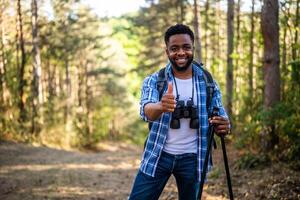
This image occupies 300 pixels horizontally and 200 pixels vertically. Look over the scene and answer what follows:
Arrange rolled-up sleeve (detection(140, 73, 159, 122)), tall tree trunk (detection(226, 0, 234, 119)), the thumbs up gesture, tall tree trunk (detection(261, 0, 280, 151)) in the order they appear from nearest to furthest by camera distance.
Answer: the thumbs up gesture < rolled-up sleeve (detection(140, 73, 159, 122)) < tall tree trunk (detection(261, 0, 280, 151)) < tall tree trunk (detection(226, 0, 234, 119))

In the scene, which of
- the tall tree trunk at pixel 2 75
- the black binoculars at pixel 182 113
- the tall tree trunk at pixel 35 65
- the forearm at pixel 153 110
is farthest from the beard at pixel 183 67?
the tall tree trunk at pixel 35 65

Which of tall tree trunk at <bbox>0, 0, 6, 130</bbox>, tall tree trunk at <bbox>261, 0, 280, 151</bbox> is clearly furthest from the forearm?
tall tree trunk at <bbox>0, 0, 6, 130</bbox>

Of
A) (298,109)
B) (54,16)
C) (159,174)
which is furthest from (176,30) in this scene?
(54,16)

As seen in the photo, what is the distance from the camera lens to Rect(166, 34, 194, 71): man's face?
11.2 feet

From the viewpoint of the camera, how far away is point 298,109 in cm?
803

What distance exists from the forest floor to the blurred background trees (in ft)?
3.32

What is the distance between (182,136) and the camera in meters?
3.45

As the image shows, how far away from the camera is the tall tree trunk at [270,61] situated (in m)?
→ 8.82

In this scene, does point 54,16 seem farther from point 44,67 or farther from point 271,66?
point 271,66

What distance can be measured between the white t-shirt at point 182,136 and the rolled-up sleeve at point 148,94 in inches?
7.4

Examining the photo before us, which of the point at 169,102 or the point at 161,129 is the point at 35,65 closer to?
the point at 161,129

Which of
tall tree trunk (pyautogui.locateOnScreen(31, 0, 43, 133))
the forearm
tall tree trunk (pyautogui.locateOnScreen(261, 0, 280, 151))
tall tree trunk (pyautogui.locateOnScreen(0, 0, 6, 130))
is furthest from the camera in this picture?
tall tree trunk (pyautogui.locateOnScreen(31, 0, 43, 133))

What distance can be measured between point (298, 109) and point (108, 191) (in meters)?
4.43

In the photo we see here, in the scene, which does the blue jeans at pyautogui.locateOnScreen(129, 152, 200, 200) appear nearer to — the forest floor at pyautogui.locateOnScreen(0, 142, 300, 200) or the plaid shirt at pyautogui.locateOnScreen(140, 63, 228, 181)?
the plaid shirt at pyautogui.locateOnScreen(140, 63, 228, 181)
